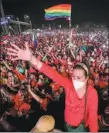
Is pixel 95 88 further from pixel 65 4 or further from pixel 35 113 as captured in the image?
pixel 65 4

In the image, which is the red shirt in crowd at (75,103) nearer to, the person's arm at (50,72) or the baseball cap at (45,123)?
the person's arm at (50,72)

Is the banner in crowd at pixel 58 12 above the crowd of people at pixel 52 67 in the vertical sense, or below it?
above

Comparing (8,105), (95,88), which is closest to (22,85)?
(8,105)

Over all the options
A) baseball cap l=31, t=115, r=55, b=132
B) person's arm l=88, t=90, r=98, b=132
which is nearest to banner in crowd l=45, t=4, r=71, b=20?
person's arm l=88, t=90, r=98, b=132

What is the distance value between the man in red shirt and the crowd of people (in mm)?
12

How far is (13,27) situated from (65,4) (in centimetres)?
60

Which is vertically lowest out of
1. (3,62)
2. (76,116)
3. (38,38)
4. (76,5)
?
(76,116)

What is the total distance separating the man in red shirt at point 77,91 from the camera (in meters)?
3.85

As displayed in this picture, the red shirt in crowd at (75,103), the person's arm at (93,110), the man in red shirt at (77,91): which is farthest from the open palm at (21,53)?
the person's arm at (93,110)

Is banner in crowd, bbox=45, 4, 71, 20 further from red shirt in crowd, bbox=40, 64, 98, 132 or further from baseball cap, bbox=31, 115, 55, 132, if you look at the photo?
baseball cap, bbox=31, 115, 55, 132

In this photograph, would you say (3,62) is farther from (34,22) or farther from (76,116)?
(76,116)

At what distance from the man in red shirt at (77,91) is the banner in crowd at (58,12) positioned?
0.42 metres

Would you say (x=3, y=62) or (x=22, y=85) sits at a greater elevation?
(x=3, y=62)

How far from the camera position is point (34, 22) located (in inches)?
155
